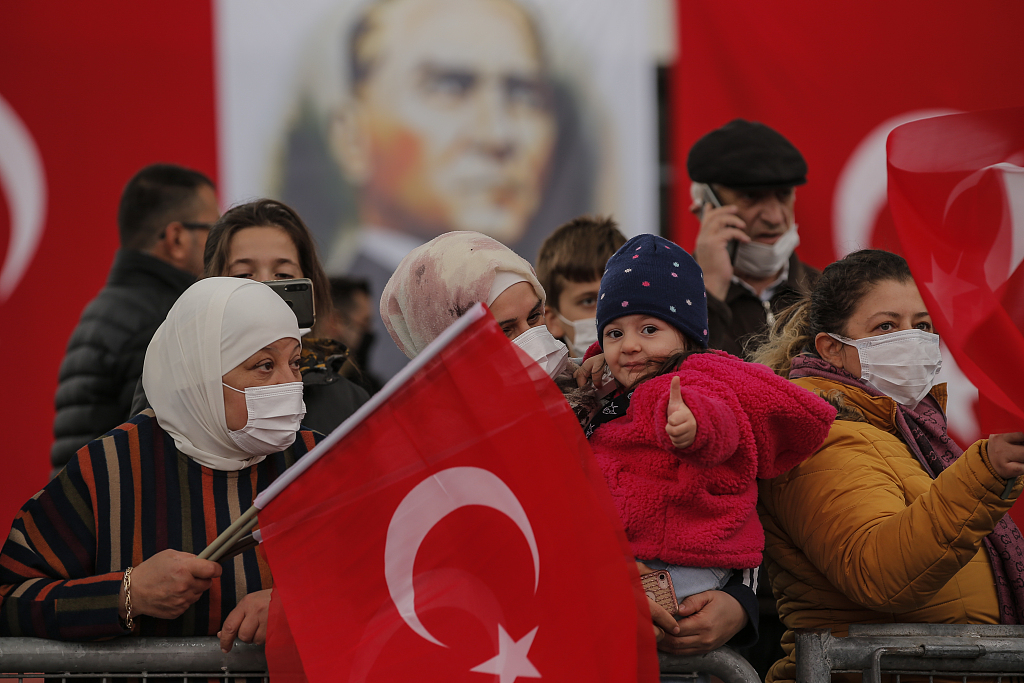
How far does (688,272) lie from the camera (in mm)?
2547

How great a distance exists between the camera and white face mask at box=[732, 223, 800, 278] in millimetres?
3967

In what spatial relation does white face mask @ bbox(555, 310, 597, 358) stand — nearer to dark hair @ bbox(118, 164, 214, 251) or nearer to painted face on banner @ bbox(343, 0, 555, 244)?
dark hair @ bbox(118, 164, 214, 251)

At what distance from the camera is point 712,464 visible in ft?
7.32

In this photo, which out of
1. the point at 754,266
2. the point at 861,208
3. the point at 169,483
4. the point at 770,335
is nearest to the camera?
the point at 169,483

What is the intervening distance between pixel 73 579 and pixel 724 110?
171 inches

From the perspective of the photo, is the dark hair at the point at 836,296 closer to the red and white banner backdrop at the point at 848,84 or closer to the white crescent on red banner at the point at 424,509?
the white crescent on red banner at the point at 424,509

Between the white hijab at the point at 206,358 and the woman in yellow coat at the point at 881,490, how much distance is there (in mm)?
1304

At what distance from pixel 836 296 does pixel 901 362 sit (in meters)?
0.26

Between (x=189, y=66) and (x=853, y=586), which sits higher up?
(x=189, y=66)

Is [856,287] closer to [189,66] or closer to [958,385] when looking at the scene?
[958,385]

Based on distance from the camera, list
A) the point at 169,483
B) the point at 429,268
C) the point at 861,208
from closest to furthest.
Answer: the point at 169,483
the point at 429,268
the point at 861,208

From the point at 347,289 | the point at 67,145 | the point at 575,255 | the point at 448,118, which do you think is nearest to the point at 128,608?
the point at 575,255

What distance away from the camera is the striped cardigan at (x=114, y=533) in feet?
7.64

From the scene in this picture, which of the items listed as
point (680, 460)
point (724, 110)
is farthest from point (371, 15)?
point (680, 460)
